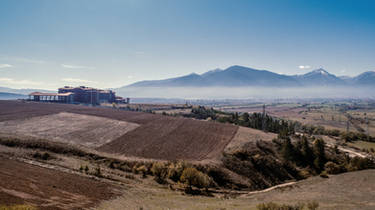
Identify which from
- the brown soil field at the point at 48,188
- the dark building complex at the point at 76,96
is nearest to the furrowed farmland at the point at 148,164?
the brown soil field at the point at 48,188

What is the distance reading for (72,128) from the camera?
5294 centimetres

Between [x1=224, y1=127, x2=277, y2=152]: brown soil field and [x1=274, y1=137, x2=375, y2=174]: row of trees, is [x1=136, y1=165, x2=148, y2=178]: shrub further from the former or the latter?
[x1=274, y1=137, x2=375, y2=174]: row of trees

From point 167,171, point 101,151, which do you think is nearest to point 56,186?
point 167,171

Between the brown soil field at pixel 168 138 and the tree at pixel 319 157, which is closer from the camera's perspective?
the brown soil field at pixel 168 138

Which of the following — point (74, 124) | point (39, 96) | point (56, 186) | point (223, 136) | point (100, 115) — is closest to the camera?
point (56, 186)

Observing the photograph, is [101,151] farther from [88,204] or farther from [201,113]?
[201,113]

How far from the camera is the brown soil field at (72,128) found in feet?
149

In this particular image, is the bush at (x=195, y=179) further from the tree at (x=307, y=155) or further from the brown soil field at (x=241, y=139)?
the tree at (x=307, y=155)

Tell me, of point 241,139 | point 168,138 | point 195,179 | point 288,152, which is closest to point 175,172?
point 195,179

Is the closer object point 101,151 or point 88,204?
point 88,204

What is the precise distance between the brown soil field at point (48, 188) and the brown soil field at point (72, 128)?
1581 centimetres

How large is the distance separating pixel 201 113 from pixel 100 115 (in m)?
50.3

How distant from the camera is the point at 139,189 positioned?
25.9 m

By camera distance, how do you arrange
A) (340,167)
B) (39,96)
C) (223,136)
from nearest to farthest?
(340,167) < (223,136) < (39,96)
